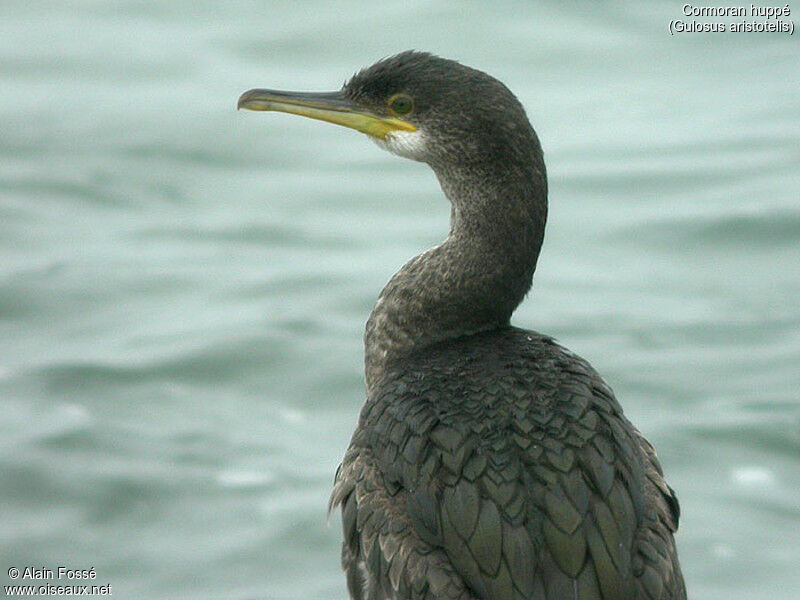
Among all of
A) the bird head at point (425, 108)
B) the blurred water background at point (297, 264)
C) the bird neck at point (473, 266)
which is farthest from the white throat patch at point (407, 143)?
the blurred water background at point (297, 264)

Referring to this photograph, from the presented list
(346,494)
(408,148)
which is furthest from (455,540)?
(408,148)

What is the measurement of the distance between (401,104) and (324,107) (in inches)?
13.5

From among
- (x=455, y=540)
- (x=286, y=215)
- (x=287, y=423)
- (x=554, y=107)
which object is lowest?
(x=455, y=540)

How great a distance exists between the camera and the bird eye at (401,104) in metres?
5.80

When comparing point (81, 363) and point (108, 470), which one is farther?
point (81, 363)

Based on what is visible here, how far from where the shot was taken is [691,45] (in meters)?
12.9

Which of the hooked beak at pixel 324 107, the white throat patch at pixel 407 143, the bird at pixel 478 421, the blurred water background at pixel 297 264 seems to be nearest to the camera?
the bird at pixel 478 421

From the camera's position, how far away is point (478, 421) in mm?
5008

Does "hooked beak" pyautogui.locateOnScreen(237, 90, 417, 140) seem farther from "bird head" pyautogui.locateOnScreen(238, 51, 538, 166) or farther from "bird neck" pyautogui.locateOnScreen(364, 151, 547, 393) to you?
"bird neck" pyautogui.locateOnScreen(364, 151, 547, 393)

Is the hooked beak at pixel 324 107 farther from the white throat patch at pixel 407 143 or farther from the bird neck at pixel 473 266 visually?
the bird neck at pixel 473 266

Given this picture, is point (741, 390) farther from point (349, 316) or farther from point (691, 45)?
point (691, 45)

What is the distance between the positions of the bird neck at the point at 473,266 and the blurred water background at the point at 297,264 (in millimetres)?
2138

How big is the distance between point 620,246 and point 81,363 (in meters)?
3.59

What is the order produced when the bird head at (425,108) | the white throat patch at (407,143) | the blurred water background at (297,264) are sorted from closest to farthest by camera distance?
the bird head at (425,108), the white throat patch at (407,143), the blurred water background at (297,264)
